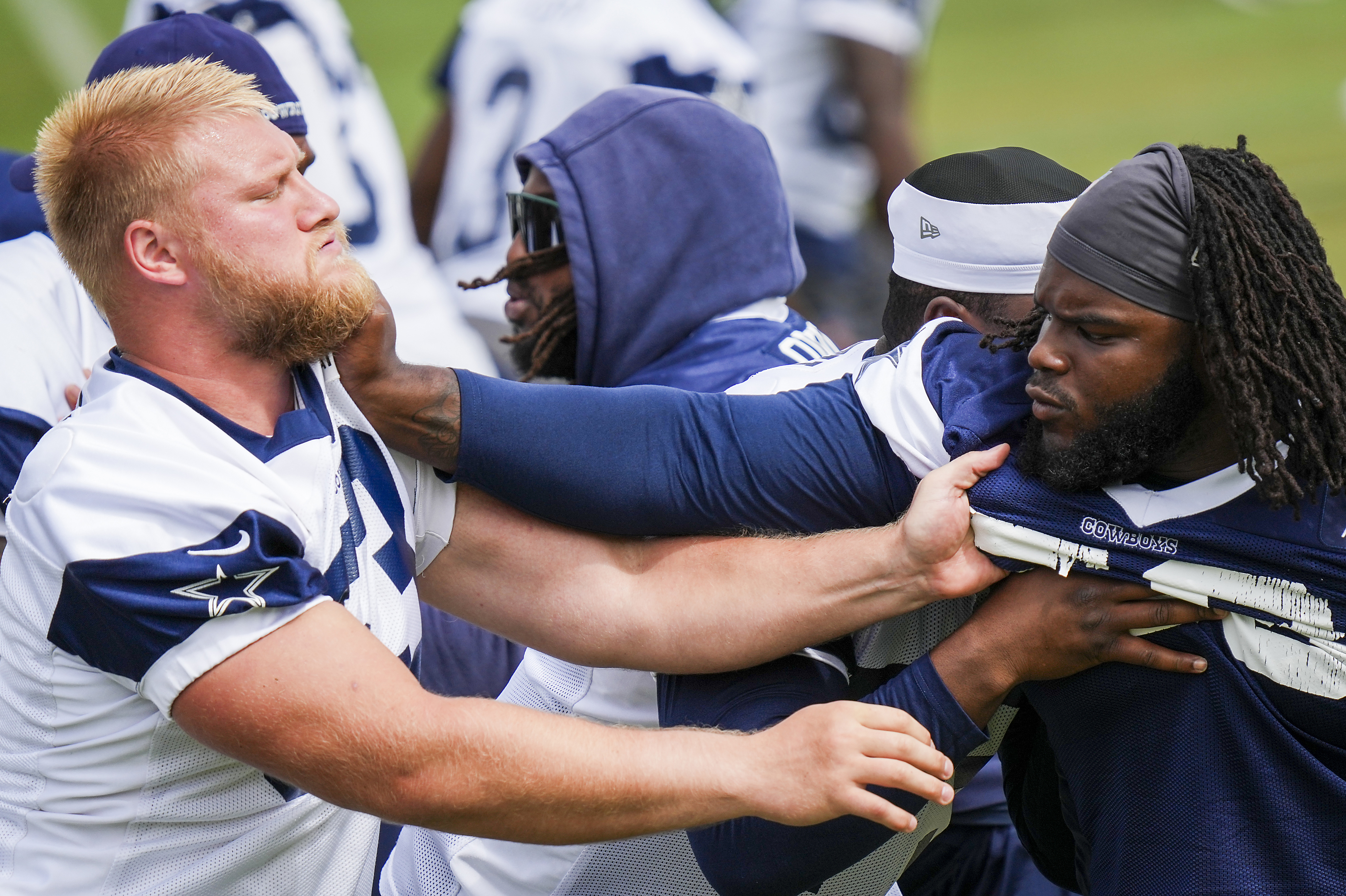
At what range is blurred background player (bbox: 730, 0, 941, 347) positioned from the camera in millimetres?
6074

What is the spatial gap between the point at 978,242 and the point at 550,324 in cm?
101

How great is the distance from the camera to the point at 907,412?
6.89ft

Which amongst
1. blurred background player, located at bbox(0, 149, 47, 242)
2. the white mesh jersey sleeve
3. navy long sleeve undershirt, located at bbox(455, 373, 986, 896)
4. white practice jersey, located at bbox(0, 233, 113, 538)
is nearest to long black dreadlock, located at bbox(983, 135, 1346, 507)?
navy long sleeve undershirt, located at bbox(455, 373, 986, 896)

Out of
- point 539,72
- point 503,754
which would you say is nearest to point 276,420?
point 503,754

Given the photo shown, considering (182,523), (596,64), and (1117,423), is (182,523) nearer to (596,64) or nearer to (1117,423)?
(1117,423)

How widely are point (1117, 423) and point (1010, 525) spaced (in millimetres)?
211

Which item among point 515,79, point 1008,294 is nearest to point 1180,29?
point 515,79

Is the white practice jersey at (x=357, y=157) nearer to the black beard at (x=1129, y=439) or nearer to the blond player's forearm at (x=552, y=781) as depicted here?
the blond player's forearm at (x=552, y=781)

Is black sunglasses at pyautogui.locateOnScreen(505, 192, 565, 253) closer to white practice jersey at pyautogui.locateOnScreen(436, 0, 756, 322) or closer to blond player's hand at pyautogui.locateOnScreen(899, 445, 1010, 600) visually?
blond player's hand at pyautogui.locateOnScreen(899, 445, 1010, 600)

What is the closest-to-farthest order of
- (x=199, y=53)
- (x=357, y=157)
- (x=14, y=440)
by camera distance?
(x=14, y=440), (x=199, y=53), (x=357, y=157)

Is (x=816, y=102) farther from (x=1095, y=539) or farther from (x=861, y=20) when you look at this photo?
(x=1095, y=539)

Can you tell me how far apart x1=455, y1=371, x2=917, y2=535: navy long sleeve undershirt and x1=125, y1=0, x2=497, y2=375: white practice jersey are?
7.55 feet

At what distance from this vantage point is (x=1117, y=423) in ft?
6.12

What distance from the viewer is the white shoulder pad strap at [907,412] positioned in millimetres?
2080
